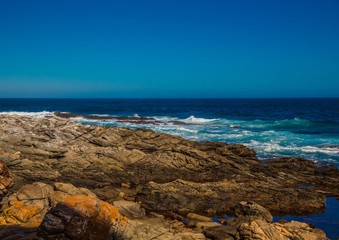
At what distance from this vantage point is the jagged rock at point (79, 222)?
9.03 m

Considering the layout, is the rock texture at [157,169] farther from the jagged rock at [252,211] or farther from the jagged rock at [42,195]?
the jagged rock at [42,195]

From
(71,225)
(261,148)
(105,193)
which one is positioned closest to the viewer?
(71,225)

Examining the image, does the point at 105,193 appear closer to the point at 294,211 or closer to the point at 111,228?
the point at 111,228

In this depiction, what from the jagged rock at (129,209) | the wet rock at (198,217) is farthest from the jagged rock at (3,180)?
the wet rock at (198,217)

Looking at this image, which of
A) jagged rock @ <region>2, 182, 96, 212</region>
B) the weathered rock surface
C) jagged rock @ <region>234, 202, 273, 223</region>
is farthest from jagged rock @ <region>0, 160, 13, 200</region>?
jagged rock @ <region>234, 202, 273, 223</region>

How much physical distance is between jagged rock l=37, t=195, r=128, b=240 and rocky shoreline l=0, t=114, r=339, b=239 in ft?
0.08

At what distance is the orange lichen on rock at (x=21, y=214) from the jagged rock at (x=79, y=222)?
9.38 ft

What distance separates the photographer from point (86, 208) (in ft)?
30.5

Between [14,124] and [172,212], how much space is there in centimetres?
1419

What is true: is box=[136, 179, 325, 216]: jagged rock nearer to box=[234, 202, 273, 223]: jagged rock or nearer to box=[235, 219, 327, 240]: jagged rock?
Result: box=[234, 202, 273, 223]: jagged rock

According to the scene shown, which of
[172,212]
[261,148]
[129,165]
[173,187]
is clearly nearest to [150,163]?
[129,165]

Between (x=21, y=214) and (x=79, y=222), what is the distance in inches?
156

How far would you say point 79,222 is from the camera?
9055 mm

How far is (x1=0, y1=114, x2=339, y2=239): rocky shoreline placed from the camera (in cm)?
1002
